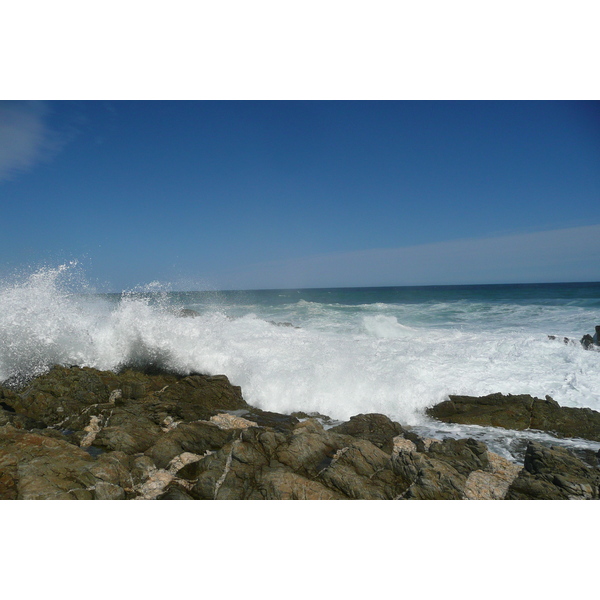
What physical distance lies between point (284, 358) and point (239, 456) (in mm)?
3887

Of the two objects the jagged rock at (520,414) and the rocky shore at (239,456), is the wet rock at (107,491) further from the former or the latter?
the jagged rock at (520,414)

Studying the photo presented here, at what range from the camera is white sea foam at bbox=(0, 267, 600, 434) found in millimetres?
5918

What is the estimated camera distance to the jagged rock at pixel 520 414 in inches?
191

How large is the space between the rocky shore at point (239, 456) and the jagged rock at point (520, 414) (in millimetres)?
23

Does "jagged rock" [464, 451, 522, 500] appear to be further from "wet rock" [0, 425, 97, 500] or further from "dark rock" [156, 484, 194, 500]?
"wet rock" [0, 425, 97, 500]

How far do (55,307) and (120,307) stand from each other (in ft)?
3.85

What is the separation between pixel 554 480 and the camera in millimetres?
3123

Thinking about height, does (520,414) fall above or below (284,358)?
Answer: below

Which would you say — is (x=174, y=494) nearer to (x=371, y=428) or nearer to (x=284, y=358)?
(x=371, y=428)

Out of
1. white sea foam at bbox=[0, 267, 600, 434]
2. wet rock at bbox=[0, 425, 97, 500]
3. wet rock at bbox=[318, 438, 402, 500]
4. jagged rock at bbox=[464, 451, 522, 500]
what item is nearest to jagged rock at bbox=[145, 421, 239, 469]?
wet rock at bbox=[0, 425, 97, 500]

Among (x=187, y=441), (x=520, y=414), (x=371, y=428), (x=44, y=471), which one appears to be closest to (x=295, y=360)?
(x=371, y=428)

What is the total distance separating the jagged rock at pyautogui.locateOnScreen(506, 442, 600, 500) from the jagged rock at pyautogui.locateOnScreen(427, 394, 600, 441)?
1668 mm

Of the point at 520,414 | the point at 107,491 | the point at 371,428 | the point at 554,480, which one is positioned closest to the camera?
the point at 107,491

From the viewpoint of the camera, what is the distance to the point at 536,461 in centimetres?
346
